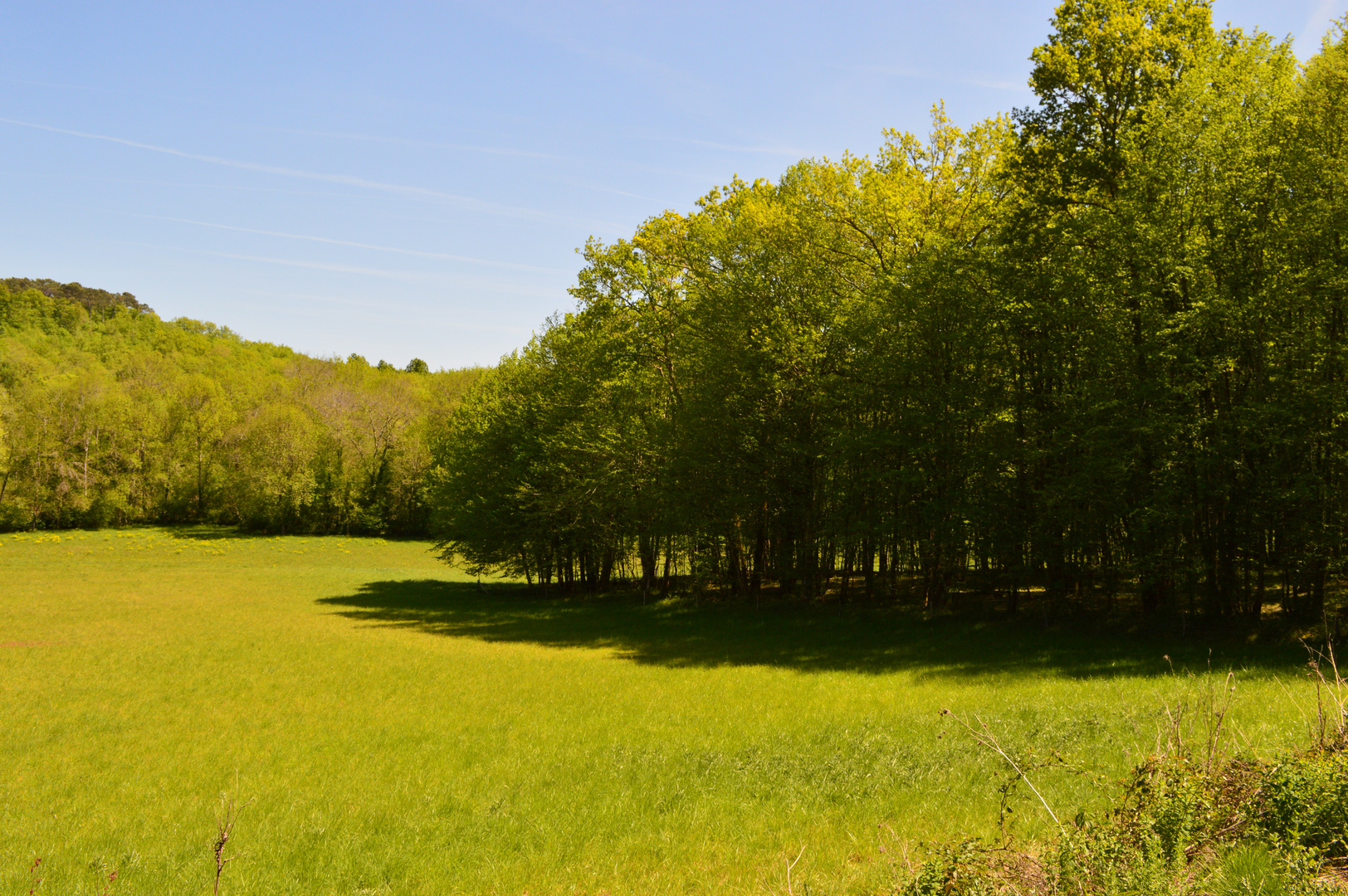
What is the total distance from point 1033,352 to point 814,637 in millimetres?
11591

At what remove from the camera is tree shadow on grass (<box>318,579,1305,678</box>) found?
18.0 metres

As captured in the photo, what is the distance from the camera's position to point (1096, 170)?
22.6m

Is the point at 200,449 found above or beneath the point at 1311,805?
above

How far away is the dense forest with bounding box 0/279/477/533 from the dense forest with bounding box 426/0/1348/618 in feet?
165

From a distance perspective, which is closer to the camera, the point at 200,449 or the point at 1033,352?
the point at 1033,352

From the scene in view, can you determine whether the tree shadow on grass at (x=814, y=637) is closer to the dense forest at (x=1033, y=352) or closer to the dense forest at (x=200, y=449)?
the dense forest at (x=1033, y=352)

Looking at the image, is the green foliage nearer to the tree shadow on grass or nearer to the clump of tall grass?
the clump of tall grass

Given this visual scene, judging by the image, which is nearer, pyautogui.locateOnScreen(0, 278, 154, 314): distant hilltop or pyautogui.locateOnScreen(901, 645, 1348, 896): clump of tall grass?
pyautogui.locateOnScreen(901, 645, 1348, 896): clump of tall grass

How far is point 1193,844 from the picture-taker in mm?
5965

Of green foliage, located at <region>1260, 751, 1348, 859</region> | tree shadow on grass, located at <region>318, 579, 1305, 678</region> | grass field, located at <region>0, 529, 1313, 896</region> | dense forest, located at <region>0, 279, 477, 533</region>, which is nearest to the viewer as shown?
green foliage, located at <region>1260, 751, 1348, 859</region>

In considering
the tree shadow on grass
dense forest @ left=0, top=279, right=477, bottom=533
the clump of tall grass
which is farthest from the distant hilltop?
the clump of tall grass

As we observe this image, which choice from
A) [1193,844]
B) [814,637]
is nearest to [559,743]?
[1193,844]

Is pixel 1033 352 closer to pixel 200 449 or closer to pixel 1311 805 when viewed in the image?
pixel 1311 805

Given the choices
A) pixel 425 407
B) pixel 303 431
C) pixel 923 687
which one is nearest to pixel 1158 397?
pixel 923 687
